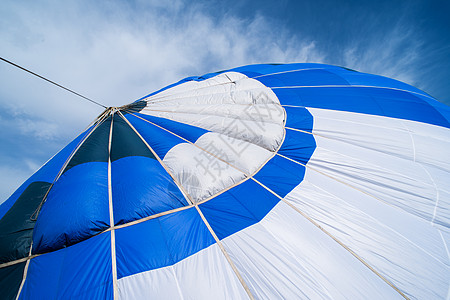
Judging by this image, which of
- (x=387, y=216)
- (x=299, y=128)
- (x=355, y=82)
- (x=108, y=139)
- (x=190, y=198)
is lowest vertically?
(x=387, y=216)

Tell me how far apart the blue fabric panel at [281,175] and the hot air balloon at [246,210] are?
21 mm

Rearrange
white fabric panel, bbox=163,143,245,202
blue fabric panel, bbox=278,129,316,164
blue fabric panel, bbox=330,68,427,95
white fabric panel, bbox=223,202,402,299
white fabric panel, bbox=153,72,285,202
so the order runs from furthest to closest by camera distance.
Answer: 1. blue fabric panel, bbox=330,68,427,95
2. blue fabric panel, bbox=278,129,316,164
3. white fabric panel, bbox=153,72,285,202
4. white fabric panel, bbox=163,143,245,202
5. white fabric panel, bbox=223,202,402,299

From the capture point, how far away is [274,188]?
2576 millimetres

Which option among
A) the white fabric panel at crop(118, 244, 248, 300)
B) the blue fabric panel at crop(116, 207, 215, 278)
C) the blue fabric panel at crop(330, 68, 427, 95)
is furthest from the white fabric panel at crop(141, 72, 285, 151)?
the blue fabric panel at crop(330, 68, 427, 95)

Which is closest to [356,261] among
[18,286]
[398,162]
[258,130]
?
[398,162]

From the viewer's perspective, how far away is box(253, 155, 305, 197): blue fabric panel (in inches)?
102

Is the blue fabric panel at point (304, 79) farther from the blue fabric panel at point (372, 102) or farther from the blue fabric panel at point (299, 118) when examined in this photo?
the blue fabric panel at point (299, 118)

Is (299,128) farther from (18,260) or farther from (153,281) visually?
(18,260)

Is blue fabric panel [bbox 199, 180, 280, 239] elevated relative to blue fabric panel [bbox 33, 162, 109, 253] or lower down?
lower down

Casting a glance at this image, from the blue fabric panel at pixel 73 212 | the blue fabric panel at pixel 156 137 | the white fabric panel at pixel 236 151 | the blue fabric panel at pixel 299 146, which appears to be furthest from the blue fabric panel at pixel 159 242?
the blue fabric panel at pixel 299 146

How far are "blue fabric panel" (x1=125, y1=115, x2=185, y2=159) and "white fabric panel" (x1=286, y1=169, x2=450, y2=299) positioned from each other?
2125 millimetres

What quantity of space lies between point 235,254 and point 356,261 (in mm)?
1296

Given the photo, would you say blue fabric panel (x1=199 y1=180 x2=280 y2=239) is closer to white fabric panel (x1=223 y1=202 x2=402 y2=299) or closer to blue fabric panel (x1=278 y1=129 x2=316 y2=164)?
white fabric panel (x1=223 y1=202 x2=402 y2=299)

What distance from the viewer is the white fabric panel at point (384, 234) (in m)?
1.83
